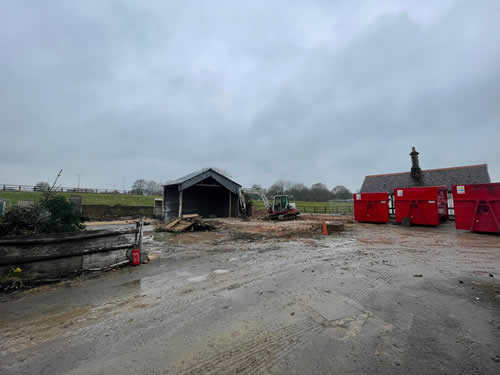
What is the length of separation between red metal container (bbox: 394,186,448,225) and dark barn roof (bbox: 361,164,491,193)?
33.8 feet

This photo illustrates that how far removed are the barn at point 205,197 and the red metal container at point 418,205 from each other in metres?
13.4

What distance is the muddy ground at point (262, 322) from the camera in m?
2.05

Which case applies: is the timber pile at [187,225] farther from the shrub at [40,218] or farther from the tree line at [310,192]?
the tree line at [310,192]

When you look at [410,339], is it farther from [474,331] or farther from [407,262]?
[407,262]

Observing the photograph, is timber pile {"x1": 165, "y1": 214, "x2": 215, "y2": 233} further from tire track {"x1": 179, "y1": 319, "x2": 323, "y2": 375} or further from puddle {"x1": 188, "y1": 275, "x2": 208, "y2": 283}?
tire track {"x1": 179, "y1": 319, "x2": 323, "y2": 375}

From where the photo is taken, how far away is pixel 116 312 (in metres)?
3.12

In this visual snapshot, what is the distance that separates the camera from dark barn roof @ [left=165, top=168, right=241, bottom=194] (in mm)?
18000

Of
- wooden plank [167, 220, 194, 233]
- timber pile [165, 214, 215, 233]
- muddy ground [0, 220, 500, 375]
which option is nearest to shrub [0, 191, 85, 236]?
muddy ground [0, 220, 500, 375]

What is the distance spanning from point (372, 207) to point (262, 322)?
51.3ft

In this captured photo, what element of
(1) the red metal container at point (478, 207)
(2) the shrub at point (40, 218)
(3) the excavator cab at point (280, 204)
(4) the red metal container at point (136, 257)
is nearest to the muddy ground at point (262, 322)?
(4) the red metal container at point (136, 257)

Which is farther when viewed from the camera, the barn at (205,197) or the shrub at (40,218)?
the barn at (205,197)

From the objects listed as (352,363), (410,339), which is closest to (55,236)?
(352,363)

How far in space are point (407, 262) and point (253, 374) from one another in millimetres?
5461

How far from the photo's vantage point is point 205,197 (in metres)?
23.3
